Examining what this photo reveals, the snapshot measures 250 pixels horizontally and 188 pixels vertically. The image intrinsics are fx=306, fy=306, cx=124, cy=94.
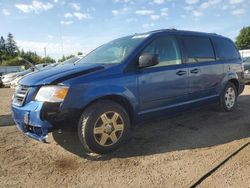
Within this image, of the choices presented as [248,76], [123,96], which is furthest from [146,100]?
[248,76]

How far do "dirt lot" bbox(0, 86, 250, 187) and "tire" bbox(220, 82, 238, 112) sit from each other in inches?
36.8

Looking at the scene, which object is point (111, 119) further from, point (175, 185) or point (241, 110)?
point (241, 110)

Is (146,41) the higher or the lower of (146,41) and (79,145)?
the higher

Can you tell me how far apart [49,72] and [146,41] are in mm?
1635

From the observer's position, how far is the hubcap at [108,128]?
423 centimetres

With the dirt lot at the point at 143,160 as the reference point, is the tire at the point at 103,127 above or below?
above

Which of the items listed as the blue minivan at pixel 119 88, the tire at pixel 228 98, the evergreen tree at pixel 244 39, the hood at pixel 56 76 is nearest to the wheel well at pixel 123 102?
the blue minivan at pixel 119 88

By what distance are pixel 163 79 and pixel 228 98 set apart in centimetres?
251

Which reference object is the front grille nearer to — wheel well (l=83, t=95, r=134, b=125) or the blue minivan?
the blue minivan

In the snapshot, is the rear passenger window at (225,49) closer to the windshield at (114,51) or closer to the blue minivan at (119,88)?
the blue minivan at (119,88)

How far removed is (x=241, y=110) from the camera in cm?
710

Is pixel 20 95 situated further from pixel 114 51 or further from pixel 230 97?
pixel 230 97

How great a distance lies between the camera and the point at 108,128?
4.33 metres

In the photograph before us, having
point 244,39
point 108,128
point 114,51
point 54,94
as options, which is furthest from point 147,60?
point 244,39
